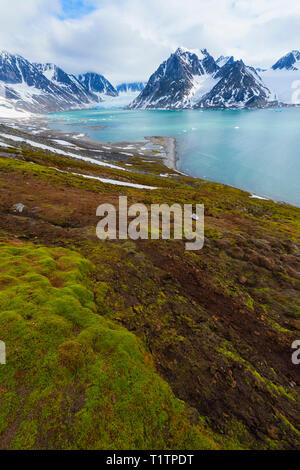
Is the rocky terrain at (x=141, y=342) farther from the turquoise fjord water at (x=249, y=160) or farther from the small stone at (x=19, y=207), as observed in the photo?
the turquoise fjord water at (x=249, y=160)

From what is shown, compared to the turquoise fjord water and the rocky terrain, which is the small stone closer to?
the rocky terrain

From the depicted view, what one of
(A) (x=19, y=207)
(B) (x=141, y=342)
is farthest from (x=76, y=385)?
(A) (x=19, y=207)

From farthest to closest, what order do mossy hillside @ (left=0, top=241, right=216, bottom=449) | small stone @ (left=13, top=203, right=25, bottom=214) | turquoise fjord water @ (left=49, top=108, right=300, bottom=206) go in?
turquoise fjord water @ (left=49, top=108, right=300, bottom=206), small stone @ (left=13, top=203, right=25, bottom=214), mossy hillside @ (left=0, top=241, right=216, bottom=449)

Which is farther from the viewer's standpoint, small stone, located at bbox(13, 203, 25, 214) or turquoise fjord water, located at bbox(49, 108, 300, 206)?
turquoise fjord water, located at bbox(49, 108, 300, 206)

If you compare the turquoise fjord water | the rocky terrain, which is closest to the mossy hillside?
the rocky terrain

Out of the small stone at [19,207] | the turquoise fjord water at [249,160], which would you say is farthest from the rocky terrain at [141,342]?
the turquoise fjord water at [249,160]

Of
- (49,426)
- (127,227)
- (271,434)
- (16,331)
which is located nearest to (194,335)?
(271,434)
